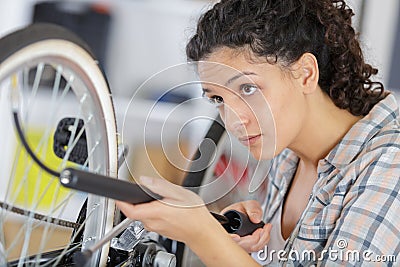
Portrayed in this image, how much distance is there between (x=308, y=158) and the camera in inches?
46.0

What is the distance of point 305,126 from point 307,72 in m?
0.11

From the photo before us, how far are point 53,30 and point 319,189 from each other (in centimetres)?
58

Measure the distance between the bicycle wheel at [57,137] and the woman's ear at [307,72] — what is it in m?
0.37

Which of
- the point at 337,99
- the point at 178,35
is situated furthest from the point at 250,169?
the point at 178,35

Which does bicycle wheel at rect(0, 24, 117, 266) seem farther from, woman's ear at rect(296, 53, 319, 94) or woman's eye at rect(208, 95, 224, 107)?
woman's ear at rect(296, 53, 319, 94)

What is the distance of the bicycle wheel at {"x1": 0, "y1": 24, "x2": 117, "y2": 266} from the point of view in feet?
1.97

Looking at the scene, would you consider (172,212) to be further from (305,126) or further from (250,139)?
(305,126)

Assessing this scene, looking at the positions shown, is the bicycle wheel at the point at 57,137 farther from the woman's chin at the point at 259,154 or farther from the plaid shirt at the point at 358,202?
the plaid shirt at the point at 358,202

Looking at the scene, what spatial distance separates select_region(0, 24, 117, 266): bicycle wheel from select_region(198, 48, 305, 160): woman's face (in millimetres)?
143

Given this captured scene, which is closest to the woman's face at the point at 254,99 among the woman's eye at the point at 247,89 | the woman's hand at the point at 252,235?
the woman's eye at the point at 247,89

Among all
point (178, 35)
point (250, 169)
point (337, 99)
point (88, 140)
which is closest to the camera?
point (88, 140)

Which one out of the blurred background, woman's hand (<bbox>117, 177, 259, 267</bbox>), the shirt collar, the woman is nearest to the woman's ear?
the woman

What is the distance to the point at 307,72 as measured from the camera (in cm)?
102

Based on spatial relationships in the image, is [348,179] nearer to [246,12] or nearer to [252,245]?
[252,245]
